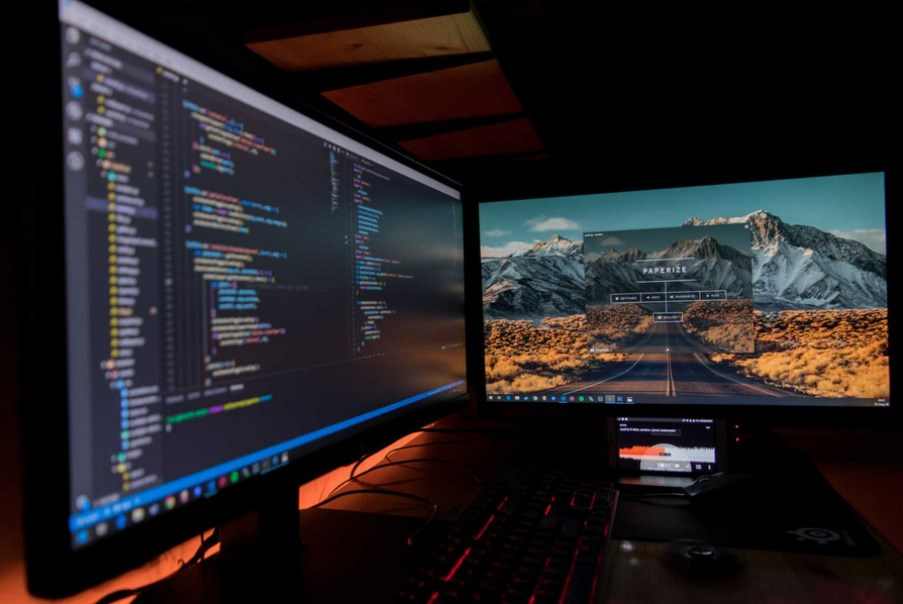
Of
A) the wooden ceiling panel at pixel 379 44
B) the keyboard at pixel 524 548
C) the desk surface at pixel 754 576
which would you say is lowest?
the desk surface at pixel 754 576

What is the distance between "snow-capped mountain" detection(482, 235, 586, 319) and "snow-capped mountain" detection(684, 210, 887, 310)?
30cm

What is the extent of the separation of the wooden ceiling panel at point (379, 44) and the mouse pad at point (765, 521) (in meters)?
0.69

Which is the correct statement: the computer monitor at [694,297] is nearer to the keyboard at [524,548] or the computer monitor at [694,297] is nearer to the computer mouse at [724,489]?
the computer mouse at [724,489]

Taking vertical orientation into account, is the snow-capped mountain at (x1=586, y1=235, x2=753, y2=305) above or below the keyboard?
above

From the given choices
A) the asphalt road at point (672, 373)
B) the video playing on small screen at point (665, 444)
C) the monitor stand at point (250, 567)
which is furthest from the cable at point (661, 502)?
the monitor stand at point (250, 567)

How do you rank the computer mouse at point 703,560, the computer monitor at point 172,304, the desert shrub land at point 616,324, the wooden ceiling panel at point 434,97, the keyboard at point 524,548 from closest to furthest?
the computer monitor at point 172,304 < the keyboard at point 524,548 < the computer mouse at point 703,560 < the wooden ceiling panel at point 434,97 < the desert shrub land at point 616,324

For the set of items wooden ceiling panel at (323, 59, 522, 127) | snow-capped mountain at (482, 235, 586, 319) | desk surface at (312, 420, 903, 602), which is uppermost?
wooden ceiling panel at (323, 59, 522, 127)

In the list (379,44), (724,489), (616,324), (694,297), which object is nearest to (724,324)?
(694,297)

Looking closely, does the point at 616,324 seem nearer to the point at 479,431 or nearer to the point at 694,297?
the point at 694,297

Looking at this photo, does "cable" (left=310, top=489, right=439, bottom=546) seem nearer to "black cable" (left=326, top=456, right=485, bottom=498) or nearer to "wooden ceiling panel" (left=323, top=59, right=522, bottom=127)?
"black cable" (left=326, top=456, right=485, bottom=498)

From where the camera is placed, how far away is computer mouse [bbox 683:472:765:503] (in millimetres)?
757

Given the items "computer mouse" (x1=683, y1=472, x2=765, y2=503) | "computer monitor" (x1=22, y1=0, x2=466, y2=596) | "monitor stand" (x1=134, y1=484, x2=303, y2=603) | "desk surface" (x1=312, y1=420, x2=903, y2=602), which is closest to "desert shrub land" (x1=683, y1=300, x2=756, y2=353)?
"computer mouse" (x1=683, y1=472, x2=765, y2=503)

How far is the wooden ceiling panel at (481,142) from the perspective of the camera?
1.10m

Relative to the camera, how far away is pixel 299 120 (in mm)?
583
